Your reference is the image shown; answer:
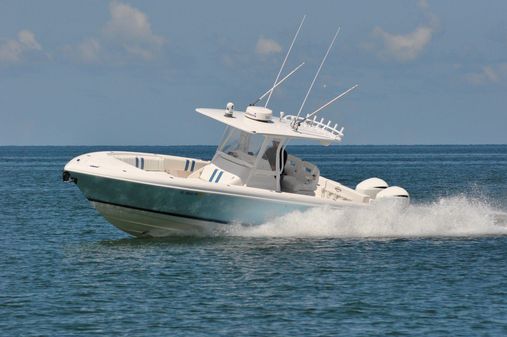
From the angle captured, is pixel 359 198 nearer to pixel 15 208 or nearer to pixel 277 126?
pixel 277 126

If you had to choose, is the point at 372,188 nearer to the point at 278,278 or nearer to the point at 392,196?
the point at 392,196

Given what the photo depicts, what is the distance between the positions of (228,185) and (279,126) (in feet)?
8.13

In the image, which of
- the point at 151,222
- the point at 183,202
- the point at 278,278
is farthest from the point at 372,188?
the point at 278,278

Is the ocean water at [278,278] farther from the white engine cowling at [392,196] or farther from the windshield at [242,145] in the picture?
the windshield at [242,145]

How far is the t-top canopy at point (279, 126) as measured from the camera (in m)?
25.3

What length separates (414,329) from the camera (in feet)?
56.8

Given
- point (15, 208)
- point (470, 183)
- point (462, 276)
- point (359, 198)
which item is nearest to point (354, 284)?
point (462, 276)

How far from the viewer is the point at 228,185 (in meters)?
24.7

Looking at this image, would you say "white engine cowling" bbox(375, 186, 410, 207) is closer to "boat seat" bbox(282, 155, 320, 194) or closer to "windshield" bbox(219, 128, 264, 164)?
"boat seat" bbox(282, 155, 320, 194)

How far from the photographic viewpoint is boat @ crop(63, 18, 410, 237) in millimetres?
24344

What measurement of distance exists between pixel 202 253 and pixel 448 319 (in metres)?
7.83

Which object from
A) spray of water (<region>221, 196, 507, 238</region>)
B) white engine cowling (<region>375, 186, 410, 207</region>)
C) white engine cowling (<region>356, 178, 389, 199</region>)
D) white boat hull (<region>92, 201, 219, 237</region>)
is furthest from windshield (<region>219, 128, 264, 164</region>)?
white engine cowling (<region>375, 186, 410, 207</region>)

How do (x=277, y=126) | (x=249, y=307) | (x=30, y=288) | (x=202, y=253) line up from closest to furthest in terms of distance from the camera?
(x=249, y=307) → (x=30, y=288) → (x=202, y=253) → (x=277, y=126)

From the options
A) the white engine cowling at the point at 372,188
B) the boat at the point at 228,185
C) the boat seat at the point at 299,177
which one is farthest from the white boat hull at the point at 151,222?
the white engine cowling at the point at 372,188
